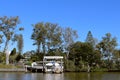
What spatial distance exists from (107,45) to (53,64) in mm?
22742

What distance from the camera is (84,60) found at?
99.9 meters

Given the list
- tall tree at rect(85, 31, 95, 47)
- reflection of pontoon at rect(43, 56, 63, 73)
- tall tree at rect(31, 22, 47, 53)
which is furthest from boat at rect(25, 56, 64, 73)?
tall tree at rect(85, 31, 95, 47)

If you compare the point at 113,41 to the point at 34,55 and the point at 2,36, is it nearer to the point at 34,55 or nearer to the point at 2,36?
the point at 34,55

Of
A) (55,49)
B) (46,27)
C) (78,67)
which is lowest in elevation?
(78,67)

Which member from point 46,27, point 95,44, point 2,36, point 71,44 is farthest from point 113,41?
point 2,36

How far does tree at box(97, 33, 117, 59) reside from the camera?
99.8 m

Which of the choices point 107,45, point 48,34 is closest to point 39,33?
point 48,34

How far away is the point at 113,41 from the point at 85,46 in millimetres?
9599

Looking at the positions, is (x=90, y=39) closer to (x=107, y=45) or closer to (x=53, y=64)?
(x=107, y=45)

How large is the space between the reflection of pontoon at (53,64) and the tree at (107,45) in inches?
672

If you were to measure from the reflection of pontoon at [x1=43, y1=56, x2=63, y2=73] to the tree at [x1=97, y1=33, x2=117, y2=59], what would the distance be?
17073mm

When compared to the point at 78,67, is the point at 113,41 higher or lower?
higher

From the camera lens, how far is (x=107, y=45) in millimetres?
99938

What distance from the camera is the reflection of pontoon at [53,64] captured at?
275 feet
